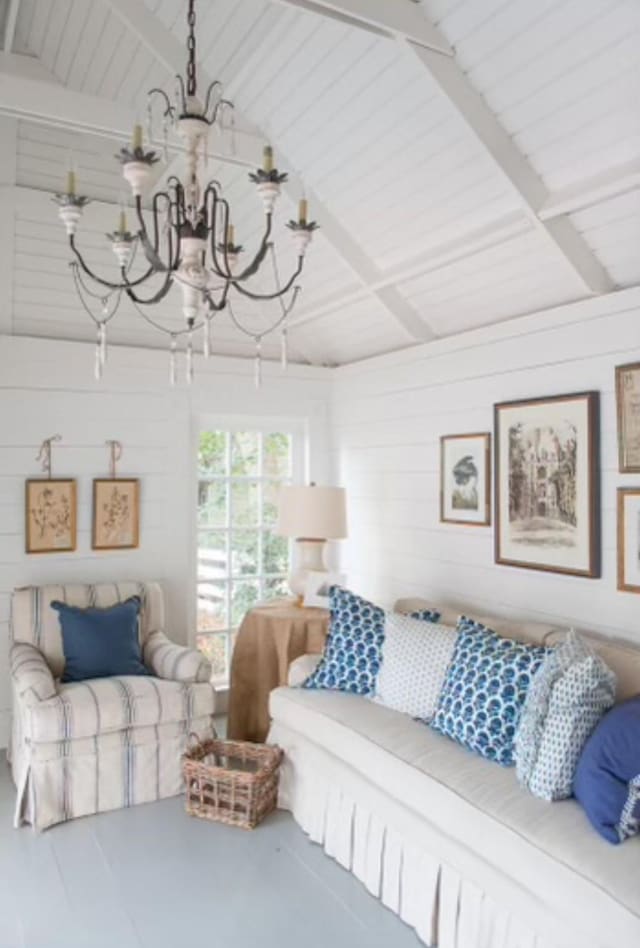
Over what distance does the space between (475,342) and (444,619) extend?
135 cm

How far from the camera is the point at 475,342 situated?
3527 mm

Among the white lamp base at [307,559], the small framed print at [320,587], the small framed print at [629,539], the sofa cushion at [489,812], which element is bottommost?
the sofa cushion at [489,812]

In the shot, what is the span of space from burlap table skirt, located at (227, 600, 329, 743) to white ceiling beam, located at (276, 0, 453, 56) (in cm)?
252

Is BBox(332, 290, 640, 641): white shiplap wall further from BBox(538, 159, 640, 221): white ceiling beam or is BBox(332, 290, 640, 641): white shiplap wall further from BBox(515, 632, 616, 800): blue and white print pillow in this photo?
BBox(515, 632, 616, 800): blue and white print pillow

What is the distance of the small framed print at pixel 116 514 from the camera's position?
394 centimetres

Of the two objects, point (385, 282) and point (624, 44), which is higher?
point (624, 44)

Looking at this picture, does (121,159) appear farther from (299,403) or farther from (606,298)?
(299,403)

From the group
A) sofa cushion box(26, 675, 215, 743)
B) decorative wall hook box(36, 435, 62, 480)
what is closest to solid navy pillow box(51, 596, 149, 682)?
sofa cushion box(26, 675, 215, 743)

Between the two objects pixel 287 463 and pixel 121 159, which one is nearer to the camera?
pixel 121 159

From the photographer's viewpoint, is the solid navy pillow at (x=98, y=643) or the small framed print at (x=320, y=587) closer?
the solid navy pillow at (x=98, y=643)

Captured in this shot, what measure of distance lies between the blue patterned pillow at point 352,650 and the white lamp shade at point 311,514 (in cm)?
68

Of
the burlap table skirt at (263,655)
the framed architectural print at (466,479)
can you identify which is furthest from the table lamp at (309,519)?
the framed architectural print at (466,479)

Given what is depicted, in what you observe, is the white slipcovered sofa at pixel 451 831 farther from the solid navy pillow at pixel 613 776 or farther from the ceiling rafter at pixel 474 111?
the ceiling rafter at pixel 474 111

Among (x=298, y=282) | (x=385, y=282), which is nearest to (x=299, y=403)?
(x=298, y=282)
